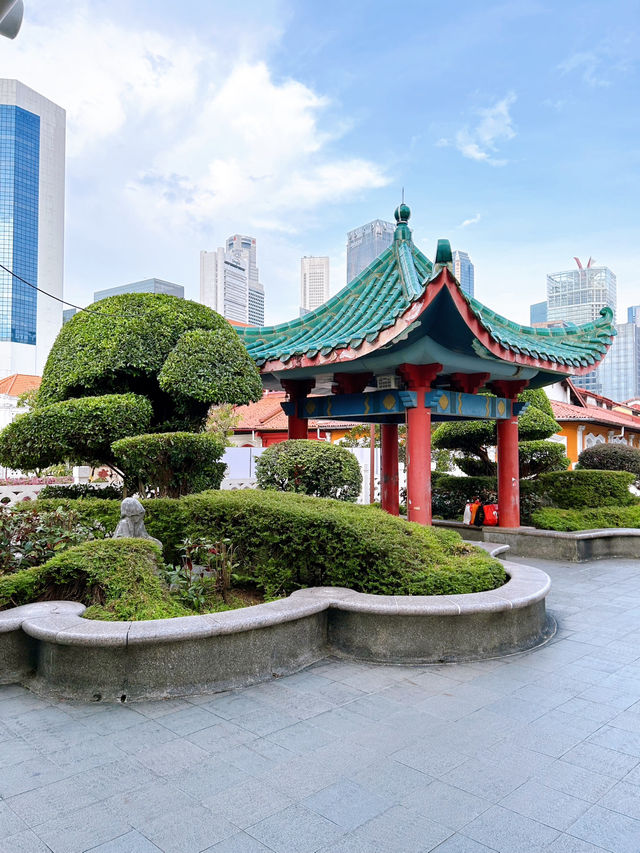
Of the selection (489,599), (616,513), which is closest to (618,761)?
(489,599)

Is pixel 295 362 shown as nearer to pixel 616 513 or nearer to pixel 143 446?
pixel 143 446

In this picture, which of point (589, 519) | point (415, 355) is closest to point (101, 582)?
point (415, 355)

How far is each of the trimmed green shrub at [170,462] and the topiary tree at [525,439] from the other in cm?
715

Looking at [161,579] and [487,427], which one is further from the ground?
[487,427]

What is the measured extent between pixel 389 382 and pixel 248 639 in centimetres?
583

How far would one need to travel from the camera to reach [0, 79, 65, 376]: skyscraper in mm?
78312

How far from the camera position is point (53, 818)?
2.86 metres

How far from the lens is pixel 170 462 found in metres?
8.20

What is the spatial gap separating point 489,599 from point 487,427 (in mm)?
9008

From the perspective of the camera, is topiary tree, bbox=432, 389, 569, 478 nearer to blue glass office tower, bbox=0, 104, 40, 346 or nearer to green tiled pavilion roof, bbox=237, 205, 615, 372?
green tiled pavilion roof, bbox=237, 205, 615, 372

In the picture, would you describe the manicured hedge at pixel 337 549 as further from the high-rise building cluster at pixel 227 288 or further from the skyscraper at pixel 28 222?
the skyscraper at pixel 28 222

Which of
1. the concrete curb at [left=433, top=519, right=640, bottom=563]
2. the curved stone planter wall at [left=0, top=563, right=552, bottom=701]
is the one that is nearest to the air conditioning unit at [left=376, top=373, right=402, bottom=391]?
the concrete curb at [left=433, top=519, right=640, bottom=563]

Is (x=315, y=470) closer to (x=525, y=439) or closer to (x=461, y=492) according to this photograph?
(x=461, y=492)

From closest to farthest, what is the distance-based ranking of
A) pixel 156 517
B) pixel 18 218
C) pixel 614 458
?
pixel 156 517 → pixel 614 458 → pixel 18 218
